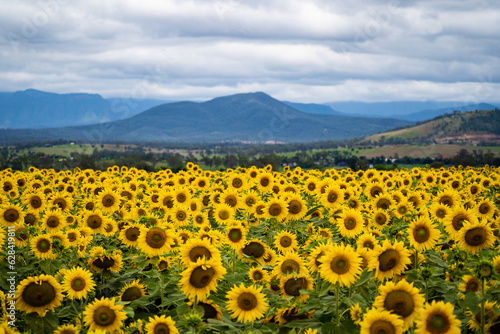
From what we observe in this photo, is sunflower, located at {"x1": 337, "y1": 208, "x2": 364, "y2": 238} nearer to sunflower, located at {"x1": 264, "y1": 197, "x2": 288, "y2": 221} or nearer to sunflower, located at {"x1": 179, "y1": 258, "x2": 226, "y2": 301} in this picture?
sunflower, located at {"x1": 264, "y1": 197, "x2": 288, "y2": 221}

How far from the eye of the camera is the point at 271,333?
564 cm

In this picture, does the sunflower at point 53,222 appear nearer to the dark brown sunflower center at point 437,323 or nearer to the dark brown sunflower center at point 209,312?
the dark brown sunflower center at point 209,312

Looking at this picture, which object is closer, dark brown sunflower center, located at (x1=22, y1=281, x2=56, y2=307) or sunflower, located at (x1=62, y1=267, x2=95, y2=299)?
dark brown sunflower center, located at (x1=22, y1=281, x2=56, y2=307)

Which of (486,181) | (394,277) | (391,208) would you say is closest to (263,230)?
(391,208)

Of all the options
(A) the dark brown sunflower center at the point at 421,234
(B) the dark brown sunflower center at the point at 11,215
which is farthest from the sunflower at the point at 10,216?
(A) the dark brown sunflower center at the point at 421,234

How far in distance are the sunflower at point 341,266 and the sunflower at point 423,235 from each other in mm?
1972

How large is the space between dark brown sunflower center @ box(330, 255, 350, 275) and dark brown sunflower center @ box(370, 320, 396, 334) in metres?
Result: 0.94

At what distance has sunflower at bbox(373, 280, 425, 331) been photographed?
5.22 m

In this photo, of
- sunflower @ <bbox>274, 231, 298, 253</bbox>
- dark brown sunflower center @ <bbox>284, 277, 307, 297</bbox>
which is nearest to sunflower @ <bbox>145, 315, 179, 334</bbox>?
dark brown sunflower center @ <bbox>284, 277, 307, 297</bbox>

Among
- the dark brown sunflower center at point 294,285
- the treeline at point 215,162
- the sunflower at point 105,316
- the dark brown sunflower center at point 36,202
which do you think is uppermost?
the dark brown sunflower center at point 36,202

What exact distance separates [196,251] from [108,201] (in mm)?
6682

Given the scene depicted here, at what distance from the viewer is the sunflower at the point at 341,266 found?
5.76m

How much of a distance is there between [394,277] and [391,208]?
5.36 m

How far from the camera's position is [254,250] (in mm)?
8398
